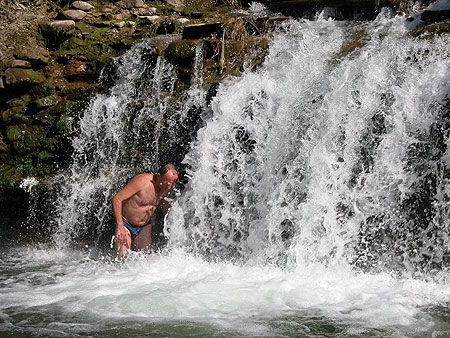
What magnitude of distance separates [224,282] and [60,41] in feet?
19.5

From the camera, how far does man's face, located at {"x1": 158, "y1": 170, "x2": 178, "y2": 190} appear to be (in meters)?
5.46

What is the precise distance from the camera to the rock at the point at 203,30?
7293mm

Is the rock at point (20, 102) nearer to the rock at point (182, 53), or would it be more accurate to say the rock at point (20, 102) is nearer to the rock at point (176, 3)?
the rock at point (182, 53)

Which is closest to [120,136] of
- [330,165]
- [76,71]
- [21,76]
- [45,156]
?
[45,156]

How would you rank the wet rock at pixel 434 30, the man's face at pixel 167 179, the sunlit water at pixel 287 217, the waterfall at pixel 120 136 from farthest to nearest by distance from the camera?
the waterfall at pixel 120 136
the wet rock at pixel 434 30
the man's face at pixel 167 179
the sunlit water at pixel 287 217

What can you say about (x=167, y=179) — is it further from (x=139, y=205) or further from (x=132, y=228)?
(x=132, y=228)

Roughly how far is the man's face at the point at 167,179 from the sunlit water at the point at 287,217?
1.26ft

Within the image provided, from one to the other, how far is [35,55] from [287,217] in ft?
17.7

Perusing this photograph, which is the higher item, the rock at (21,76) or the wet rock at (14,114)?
the rock at (21,76)

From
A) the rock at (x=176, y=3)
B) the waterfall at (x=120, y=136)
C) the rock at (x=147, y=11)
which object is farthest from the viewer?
the rock at (x=176, y=3)

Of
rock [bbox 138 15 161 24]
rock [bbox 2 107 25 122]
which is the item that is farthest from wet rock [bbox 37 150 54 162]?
rock [bbox 138 15 161 24]

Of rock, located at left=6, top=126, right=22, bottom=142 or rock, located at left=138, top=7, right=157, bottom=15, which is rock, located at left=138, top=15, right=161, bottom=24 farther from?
rock, located at left=6, top=126, right=22, bottom=142

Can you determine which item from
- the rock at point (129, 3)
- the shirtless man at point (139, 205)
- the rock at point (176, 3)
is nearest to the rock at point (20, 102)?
the rock at point (129, 3)

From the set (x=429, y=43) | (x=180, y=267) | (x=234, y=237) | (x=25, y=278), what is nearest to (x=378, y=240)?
(x=234, y=237)
